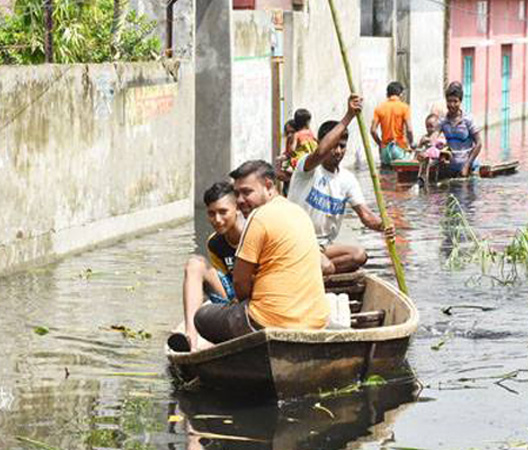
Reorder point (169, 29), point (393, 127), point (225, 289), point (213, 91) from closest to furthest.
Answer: point (225, 289)
point (169, 29)
point (213, 91)
point (393, 127)

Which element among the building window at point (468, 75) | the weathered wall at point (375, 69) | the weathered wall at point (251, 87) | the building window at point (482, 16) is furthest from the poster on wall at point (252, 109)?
the building window at point (482, 16)

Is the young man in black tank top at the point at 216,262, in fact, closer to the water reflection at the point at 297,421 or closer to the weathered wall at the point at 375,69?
the water reflection at the point at 297,421

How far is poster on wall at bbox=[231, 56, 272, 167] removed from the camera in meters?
21.8

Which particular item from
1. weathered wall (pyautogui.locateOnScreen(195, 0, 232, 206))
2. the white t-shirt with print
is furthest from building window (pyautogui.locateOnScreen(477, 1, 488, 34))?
the white t-shirt with print

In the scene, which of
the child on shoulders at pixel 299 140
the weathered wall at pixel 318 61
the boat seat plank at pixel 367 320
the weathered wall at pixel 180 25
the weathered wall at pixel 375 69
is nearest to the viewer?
the boat seat plank at pixel 367 320

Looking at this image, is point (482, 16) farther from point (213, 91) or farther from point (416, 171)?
point (213, 91)

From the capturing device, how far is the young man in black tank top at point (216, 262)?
10.7 m

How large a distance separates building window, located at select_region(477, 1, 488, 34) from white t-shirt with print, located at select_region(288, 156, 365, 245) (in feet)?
95.0

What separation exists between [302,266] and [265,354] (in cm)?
65

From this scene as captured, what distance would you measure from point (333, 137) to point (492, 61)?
3135cm

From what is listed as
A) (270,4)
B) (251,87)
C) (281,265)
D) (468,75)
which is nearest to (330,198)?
(281,265)

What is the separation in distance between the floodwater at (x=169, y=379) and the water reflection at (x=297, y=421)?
0.5 inches

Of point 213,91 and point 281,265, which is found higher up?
point 213,91

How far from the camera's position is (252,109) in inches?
893
